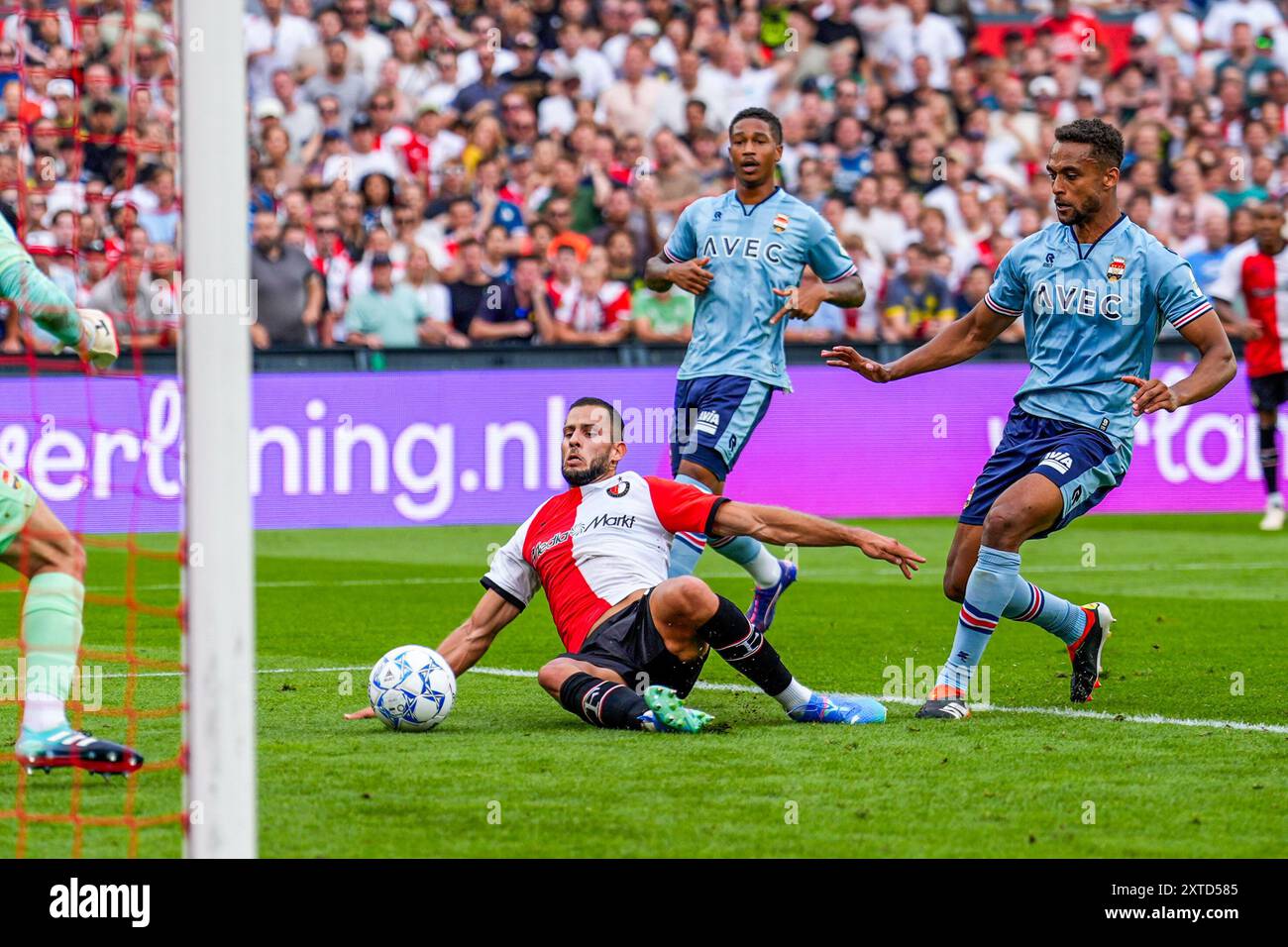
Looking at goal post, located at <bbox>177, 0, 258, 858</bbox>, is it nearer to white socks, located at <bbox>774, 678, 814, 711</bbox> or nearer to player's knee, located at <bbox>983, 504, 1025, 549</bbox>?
white socks, located at <bbox>774, 678, 814, 711</bbox>

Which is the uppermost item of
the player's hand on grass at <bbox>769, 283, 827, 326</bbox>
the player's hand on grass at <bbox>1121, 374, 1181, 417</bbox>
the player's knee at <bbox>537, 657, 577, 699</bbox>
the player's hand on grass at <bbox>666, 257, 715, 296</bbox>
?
the player's hand on grass at <bbox>666, 257, 715, 296</bbox>

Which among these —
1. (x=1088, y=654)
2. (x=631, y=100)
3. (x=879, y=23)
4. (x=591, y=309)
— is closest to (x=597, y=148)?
(x=631, y=100)

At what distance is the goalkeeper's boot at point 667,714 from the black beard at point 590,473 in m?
0.98

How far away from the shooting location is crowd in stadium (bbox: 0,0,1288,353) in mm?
15766

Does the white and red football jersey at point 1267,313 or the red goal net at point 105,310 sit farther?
the white and red football jersey at point 1267,313

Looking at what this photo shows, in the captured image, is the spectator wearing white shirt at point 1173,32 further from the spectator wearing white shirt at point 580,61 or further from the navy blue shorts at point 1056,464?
the navy blue shorts at point 1056,464

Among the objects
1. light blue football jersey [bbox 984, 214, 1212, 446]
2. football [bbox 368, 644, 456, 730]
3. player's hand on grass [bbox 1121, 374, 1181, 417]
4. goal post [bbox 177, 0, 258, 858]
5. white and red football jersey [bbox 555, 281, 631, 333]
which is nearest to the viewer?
goal post [bbox 177, 0, 258, 858]

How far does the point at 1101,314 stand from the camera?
24.5 ft

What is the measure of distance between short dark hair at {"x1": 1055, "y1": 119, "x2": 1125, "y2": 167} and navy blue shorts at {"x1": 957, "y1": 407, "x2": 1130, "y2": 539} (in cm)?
101

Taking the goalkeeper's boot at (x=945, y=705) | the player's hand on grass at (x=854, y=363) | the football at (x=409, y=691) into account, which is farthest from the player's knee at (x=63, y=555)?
the goalkeeper's boot at (x=945, y=705)

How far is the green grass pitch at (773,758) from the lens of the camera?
200 inches

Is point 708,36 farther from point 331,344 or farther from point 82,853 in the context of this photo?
point 82,853

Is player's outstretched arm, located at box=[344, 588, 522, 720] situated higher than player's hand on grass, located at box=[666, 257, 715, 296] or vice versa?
player's hand on grass, located at box=[666, 257, 715, 296]

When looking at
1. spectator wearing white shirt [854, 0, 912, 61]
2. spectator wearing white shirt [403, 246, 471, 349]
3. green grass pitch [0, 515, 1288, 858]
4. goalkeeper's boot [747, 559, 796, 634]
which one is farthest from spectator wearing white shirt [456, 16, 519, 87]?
goalkeeper's boot [747, 559, 796, 634]
